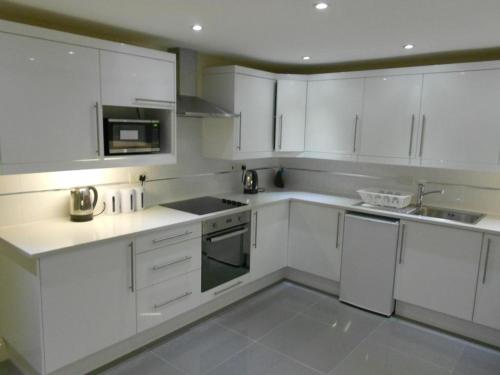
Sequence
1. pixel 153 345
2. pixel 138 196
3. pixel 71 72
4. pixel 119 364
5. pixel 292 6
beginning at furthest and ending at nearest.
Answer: pixel 138 196 → pixel 153 345 → pixel 119 364 → pixel 71 72 → pixel 292 6

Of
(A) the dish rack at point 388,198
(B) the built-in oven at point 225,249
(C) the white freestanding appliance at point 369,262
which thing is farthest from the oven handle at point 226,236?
(A) the dish rack at point 388,198

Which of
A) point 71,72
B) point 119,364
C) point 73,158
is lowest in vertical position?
Result: point 119,364

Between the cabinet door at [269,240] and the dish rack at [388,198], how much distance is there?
0.77 metres

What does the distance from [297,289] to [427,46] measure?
2408mm

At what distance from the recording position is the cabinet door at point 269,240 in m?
3.45

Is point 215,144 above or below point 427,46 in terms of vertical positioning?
below

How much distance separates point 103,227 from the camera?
249 centimetres

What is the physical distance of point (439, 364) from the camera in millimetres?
2641

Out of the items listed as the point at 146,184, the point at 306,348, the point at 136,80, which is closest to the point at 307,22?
the point at 136,80

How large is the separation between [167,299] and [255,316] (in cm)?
86

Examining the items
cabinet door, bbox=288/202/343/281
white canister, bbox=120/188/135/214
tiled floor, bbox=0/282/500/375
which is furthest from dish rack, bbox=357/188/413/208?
white canister, bbox=120/188/135/214

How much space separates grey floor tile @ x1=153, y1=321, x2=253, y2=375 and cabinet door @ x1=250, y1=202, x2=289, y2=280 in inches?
27.0

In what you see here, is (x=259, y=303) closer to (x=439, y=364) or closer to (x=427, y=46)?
(x=439, y=364)

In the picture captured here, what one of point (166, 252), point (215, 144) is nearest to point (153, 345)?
point (166, 252)
